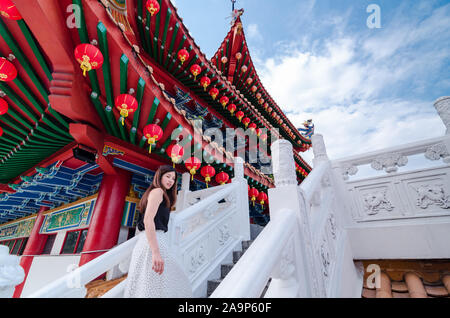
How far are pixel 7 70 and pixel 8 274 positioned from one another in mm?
2463

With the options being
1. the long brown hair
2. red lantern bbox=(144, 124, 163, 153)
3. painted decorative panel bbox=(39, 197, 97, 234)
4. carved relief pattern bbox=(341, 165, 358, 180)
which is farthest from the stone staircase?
painted decorative panel bbox=(39, 197, 97, 234)

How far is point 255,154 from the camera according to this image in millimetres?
9953

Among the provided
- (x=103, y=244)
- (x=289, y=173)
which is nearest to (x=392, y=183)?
(x=289, y=173)

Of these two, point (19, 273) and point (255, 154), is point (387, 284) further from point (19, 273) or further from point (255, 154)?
point (255, 154)

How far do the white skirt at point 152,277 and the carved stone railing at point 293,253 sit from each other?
803 millimetres

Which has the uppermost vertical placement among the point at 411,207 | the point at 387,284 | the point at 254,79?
the point at 254,79

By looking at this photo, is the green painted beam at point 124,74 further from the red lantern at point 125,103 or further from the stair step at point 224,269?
the stair step at point 224,269

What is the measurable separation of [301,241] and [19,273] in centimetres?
187

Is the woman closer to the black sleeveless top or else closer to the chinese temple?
the black sleeveless top

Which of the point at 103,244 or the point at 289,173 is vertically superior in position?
the point at 289,173

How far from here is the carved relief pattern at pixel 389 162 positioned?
2902mm

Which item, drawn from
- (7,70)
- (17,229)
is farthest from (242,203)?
(17,229)
